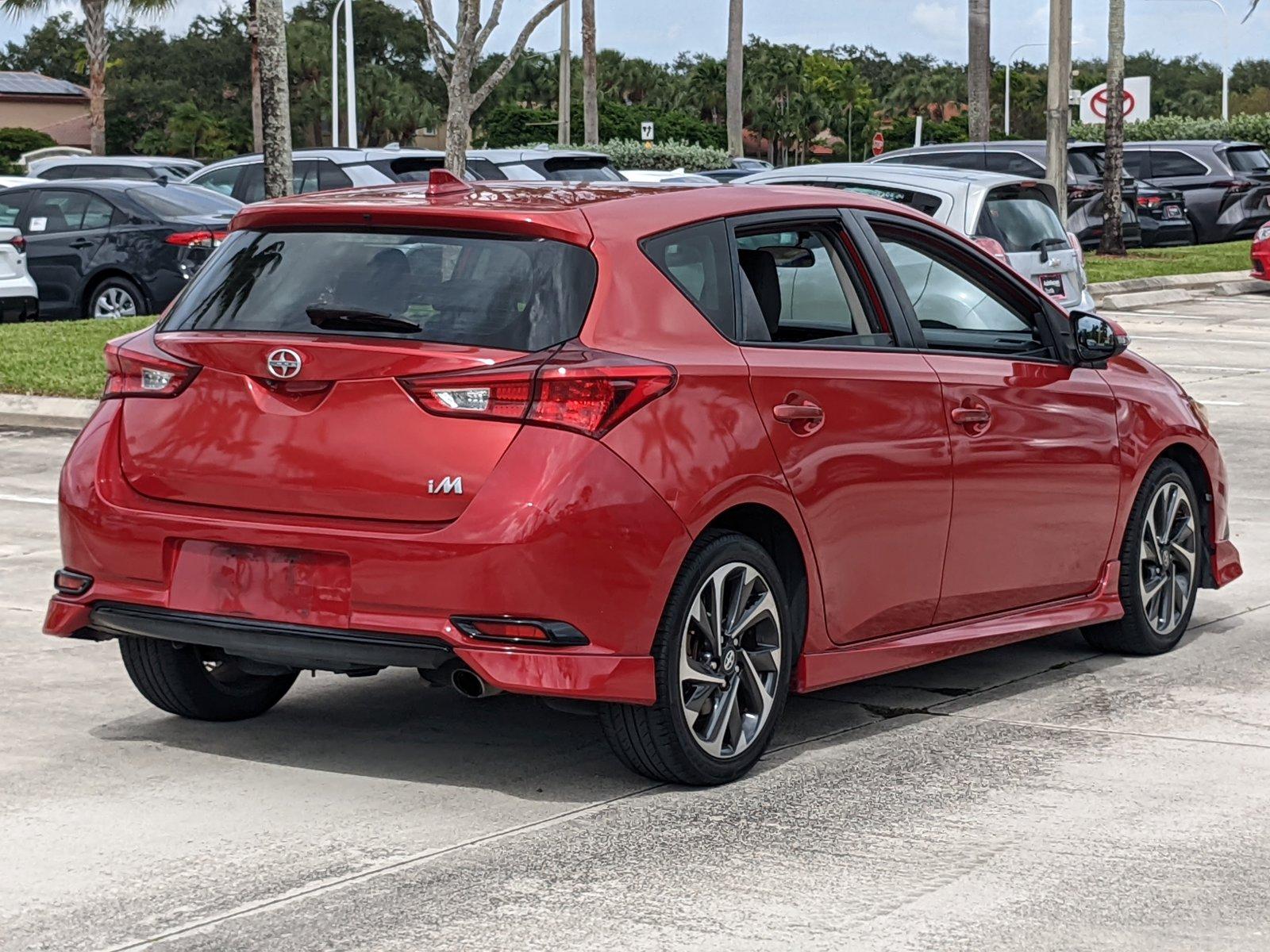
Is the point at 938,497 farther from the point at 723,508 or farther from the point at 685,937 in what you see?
the point at 685,937

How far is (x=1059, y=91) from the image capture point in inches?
1016

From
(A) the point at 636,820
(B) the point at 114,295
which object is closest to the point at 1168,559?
(A) the point at 636,820

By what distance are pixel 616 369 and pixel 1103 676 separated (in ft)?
8.95

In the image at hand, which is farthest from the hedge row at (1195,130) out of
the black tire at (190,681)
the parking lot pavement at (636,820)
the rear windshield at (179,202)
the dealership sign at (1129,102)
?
the black tire at (190,681)

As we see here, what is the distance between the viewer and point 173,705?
244 inches

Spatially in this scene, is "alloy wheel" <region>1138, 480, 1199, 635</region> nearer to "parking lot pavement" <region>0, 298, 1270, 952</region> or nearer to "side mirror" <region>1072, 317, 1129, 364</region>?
"parking lot pavement" <region>0, 298, 1270, 952</region>

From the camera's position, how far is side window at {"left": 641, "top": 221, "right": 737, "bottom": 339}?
5.59 meters

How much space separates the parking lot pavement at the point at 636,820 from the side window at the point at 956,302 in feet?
3.80

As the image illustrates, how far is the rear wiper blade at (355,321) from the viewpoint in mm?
5328

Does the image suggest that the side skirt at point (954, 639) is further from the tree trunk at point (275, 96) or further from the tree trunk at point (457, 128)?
the tree trunk at point (457, 128)

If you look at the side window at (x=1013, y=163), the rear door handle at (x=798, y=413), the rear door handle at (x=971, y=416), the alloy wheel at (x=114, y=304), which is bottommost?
the alloy wheel at (x=114, y=304)

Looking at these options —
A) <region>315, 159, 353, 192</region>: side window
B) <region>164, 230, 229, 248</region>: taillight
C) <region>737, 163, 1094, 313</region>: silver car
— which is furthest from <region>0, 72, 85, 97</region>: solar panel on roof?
<region>737, 163, 1094, 313</region>: silver car

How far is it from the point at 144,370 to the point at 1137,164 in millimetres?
30122

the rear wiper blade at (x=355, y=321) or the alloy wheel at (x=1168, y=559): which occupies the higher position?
the rear wiper blade at (x=355, y=321)
